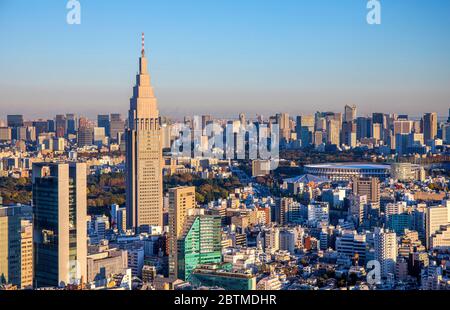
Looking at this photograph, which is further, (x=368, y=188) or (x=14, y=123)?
(x=368, y=188)

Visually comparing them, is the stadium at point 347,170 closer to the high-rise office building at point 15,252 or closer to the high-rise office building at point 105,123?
the high-rise office building at point 105,123

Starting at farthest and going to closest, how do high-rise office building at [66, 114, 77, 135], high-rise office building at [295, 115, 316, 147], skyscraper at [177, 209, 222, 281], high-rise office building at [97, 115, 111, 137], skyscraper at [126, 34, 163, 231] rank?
high-rise office building at [295, 115, 316, 147], high-rise office building at [97, 115, 111, 137], high-rise office building at [66, 114, 77, 135], skyscraper at [126, 34, 163, 231], skyscraper at [177, 209, 222, 281]

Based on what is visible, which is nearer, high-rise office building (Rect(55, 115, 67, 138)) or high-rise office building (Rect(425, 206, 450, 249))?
high-rise office building (Rect(425, 206, 450, 249))

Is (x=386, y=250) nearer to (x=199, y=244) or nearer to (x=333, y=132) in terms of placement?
(x=199, y=244)

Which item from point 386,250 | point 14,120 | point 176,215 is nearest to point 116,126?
point 14,120

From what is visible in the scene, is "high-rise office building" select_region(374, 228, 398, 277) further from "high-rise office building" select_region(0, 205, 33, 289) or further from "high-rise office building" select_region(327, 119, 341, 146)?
"high-rise office building" select_region(327, 119, 341, 146)

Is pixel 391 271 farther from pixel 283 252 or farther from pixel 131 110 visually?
pixel 131 110

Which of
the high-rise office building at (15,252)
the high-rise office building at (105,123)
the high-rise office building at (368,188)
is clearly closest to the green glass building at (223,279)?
the high-rise office building at (15,252)

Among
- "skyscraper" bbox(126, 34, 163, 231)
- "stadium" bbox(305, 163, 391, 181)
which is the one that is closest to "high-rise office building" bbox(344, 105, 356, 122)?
"stadium" bbox(305, 163, 391, 181)
